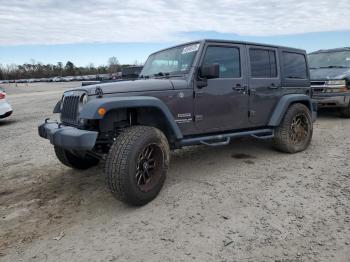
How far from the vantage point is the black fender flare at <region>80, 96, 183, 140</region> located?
3365 millimetres

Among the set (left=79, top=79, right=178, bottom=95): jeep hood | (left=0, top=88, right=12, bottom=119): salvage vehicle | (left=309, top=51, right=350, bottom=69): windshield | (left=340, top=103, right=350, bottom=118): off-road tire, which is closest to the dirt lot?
(left=79, top=79, right=178, bottom=95): jeep hood

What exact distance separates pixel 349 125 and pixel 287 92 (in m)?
3.31

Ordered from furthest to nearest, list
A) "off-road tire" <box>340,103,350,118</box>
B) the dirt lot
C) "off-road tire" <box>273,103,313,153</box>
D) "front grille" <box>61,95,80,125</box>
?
"off-road tire" <box>340,103,350,118</box>, "off-road tire" <box>273,103,313,153</box>, "front grille" <box>61,95,80,125</box>, the dirt lot

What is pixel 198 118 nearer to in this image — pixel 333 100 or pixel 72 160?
pixel 72 160

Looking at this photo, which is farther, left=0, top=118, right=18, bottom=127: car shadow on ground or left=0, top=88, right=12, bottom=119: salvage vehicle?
left=0, top=118, right=18, bottom=127: car shadow on ground

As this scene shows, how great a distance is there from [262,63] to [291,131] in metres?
1.25

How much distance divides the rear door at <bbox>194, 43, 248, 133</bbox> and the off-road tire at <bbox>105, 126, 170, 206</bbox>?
930 mm

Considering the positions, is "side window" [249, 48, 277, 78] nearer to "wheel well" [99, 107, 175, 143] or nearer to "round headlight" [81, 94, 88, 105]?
"wheel well" [99, 107, 175, 143]

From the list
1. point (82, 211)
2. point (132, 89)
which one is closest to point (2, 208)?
point (82, 211)

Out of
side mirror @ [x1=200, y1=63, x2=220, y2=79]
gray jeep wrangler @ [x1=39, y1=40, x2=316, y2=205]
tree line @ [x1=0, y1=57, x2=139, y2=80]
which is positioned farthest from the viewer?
tree line @ [x1=0, y1=57, x2=139, y2=80]

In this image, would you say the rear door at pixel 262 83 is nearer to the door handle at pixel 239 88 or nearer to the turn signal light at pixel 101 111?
the door handle at pixel 239 88

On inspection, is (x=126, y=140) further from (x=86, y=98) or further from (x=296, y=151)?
(x=296, y=151)

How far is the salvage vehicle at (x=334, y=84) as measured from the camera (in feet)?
28.0

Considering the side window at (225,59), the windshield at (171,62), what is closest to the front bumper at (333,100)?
the side window at (225,59)
